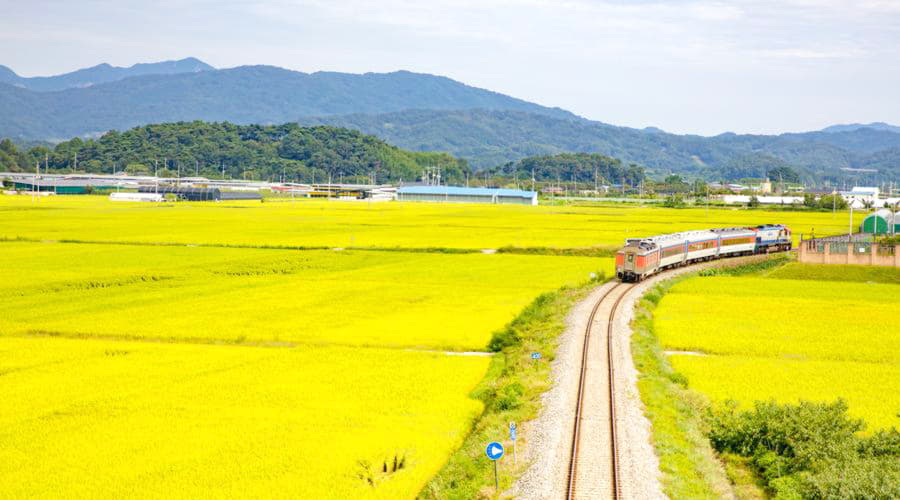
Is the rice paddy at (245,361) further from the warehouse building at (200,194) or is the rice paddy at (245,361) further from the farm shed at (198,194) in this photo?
the warehouse building at (200,194)

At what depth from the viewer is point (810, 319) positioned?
4294 cm

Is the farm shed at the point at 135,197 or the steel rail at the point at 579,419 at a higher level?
the farm shed at the point at 135,197

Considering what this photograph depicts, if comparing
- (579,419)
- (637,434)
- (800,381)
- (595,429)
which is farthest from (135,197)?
(637,434)

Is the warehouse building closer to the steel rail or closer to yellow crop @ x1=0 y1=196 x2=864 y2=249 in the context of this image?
yellow crop @ x1=0 y1=196 x2=864 y2=249

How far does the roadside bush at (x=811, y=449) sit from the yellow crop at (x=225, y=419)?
7499mm

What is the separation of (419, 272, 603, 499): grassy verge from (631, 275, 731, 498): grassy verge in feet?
10.9

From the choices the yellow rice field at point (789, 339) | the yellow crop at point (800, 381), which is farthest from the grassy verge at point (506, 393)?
the yellow crop at point (800, 381)

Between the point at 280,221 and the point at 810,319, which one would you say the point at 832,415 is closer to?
the point at 810,319

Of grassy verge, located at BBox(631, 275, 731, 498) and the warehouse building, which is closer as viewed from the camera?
grassy verge, located at BBox(631, 275, 731, 498)

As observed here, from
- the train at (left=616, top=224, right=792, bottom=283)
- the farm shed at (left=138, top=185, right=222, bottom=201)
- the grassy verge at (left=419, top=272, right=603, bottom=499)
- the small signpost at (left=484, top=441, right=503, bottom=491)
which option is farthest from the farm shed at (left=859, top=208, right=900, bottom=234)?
the farm shed at (left=138, top=185, right=222, bottom=201)

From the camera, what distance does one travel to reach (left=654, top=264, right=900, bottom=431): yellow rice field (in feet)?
94.9

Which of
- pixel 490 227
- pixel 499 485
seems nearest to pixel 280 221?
pixel 490 227

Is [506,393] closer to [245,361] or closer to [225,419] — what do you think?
[225,419]

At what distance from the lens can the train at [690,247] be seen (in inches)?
2149
